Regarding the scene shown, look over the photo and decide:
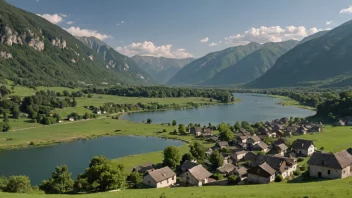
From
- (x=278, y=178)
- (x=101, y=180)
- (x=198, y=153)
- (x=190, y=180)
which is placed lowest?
(x=190, y=180)

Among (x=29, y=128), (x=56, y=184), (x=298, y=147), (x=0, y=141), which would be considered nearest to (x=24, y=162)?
(x=0, y=141)

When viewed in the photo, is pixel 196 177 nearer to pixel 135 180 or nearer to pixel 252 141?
pixel 135 180

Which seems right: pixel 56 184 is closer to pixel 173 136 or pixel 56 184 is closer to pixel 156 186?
pixel 156 186

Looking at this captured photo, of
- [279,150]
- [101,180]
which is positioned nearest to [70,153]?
[101,180]

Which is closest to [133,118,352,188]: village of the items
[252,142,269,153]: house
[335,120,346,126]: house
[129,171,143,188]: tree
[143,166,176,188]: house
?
[143,166,176,188]: house

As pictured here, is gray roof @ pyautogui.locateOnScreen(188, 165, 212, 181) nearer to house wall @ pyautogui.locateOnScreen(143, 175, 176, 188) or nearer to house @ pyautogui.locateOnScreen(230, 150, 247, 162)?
house wall @ pyautogui.locateOnScreen(143, 175, 176, 188)

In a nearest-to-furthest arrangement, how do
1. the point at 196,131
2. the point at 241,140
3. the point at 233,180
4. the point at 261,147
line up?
the point at 233,180
the point at 261,147
the point at 241,140
the point at 196,131

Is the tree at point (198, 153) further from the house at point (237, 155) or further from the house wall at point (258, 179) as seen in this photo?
the house wall at point (258, 179)

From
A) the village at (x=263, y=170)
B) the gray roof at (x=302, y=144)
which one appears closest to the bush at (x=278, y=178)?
the village at (x=263, y=170)
